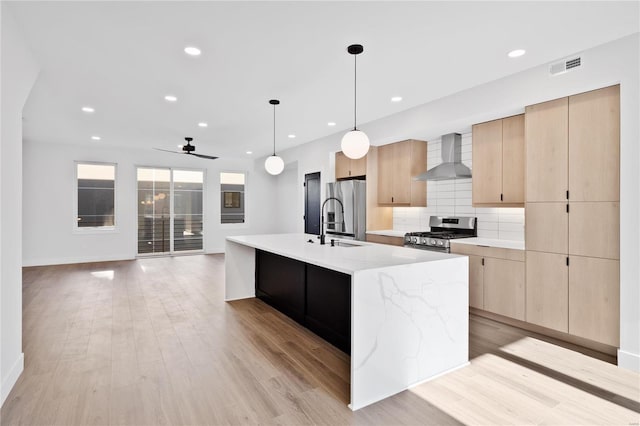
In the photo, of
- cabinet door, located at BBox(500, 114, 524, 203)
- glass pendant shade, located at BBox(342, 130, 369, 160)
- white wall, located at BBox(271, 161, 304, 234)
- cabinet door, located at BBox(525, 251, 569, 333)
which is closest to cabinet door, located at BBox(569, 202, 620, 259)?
cabinet door, located at BBox(525, 251, 569, 333)

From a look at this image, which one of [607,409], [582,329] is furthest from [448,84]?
[607,409]

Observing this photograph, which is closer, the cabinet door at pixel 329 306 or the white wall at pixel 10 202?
the white wall at pixel 10 202

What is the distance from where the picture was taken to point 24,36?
8.59 feet

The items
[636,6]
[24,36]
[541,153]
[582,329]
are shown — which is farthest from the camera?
[541,153]

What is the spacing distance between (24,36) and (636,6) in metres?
4.43

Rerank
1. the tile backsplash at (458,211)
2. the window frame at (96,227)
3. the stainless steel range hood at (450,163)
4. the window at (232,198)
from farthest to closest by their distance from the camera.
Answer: the window at (232,198) < the window frame at (96,227) < the stainless steel range hood at (450,163) < the tile backsplash at (458,211)

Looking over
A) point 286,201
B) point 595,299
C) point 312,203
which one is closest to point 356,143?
point 595,299

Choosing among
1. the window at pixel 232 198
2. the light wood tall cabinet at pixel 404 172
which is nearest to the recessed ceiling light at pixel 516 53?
the light wood tall cabinet at pixel 404 172

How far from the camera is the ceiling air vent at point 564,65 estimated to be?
2.97 m

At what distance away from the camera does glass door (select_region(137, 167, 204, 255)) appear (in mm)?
8203

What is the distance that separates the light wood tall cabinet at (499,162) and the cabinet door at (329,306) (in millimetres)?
2242

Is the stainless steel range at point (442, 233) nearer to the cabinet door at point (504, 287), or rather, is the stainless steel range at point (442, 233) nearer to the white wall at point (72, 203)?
the cabinet door at point (504, 287)

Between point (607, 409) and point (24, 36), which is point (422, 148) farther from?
point (24, 36)

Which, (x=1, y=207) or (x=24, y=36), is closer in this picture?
(x=1, y=207)
